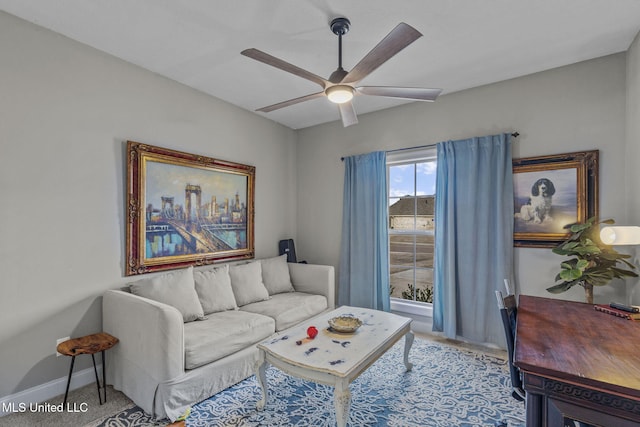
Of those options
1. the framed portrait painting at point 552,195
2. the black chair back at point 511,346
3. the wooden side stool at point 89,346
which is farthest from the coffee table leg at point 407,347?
the wooden side stool at point 89,346

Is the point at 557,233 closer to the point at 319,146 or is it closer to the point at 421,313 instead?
the point at 421,313

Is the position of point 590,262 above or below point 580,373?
above

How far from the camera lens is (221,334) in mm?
2469

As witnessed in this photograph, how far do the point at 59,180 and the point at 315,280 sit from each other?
2658 millimetres

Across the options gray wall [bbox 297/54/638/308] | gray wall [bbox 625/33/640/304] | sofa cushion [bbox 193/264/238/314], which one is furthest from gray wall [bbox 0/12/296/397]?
gray wall [bbox 625/33/640/304]

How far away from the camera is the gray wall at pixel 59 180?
2.21 m

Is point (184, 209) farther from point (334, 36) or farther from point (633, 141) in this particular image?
point (633, 141)

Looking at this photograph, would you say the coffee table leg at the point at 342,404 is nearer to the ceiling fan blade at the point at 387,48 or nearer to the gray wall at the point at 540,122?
the ceiling fan blade at the point at 387,48

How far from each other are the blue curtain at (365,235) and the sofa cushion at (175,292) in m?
1.99

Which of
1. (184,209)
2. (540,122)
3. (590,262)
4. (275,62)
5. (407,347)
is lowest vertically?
(407,347)

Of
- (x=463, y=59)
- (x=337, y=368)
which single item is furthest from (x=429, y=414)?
(x=463, y=59)

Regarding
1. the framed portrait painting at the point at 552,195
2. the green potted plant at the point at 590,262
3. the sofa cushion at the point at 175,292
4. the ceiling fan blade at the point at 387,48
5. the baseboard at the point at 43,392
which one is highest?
the ceiling fan blade at the point at 387,48

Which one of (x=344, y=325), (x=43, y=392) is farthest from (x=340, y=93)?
(x=43, y=392)

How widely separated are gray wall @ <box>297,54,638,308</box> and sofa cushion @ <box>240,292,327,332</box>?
2.02 meters
